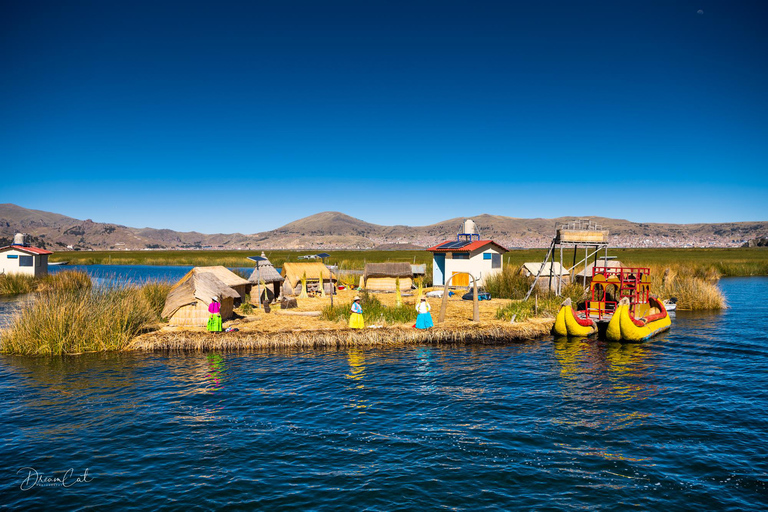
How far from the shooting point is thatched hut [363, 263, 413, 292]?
41.2m

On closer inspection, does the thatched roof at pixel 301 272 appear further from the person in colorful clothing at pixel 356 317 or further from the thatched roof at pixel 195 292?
the person in colorful clothing at pixel 356 317

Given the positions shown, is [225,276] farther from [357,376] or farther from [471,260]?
[471,260]

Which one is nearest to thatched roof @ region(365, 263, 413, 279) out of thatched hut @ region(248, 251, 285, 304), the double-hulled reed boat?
thatched hut @ region(248, 251, 285, 304)

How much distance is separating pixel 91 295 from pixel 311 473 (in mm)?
17844

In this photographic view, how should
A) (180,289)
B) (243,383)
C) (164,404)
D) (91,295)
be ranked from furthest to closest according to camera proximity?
(180,289)
(91,295)
(243,383)
(164,404)

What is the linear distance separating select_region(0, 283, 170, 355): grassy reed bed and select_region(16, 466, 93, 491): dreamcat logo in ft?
37.6

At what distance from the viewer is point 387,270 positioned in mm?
41250

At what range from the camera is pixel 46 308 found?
2089 cm

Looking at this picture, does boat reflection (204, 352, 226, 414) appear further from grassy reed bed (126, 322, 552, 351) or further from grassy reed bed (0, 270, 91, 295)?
grassy reed bed (0, 270, 91, 295)

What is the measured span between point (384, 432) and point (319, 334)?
10455 mm

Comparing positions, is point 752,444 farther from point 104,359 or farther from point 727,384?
point 104,359

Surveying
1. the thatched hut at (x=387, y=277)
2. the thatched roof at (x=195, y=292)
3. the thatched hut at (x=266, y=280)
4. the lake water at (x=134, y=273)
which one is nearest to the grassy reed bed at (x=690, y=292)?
the thatched hut at (x=387, y=277)

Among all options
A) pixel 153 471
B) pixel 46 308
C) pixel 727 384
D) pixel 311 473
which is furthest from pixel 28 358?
pixel 727 384

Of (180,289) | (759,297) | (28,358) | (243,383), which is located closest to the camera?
(243,383)
